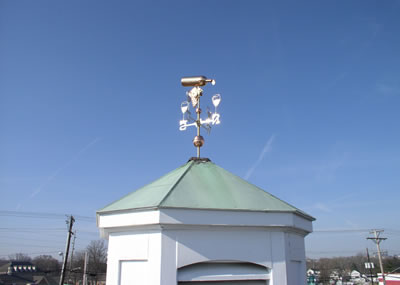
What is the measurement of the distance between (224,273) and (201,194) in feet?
4.14

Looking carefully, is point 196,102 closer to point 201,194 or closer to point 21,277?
point 201,194

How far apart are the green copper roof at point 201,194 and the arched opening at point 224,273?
87cm

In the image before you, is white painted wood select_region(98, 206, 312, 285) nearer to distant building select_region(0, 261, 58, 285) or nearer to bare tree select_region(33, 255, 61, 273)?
distant building select_region(0, 261, 58, 285)

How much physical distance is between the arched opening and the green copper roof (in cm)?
87

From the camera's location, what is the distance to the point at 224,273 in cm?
469

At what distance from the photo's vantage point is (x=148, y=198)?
5082 millimetres

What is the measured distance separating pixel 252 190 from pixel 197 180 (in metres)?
1.03

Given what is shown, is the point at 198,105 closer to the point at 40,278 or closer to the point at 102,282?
the point at 102,282

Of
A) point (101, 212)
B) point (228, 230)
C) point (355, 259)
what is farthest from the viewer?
point (355, 259)

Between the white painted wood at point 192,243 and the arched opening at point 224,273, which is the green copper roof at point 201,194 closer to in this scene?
the white painted wood at point 192,243

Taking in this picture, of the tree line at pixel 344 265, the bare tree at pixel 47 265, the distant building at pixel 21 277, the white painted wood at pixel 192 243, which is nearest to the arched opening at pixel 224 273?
the white painted wood at pixel 192 243

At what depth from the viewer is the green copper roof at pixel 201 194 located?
4863mm

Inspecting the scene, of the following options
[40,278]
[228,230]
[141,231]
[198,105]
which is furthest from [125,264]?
[40,278]

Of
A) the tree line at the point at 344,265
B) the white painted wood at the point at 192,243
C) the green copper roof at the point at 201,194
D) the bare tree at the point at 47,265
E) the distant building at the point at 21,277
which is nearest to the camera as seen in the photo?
the white painted wood at the point at 192,243
